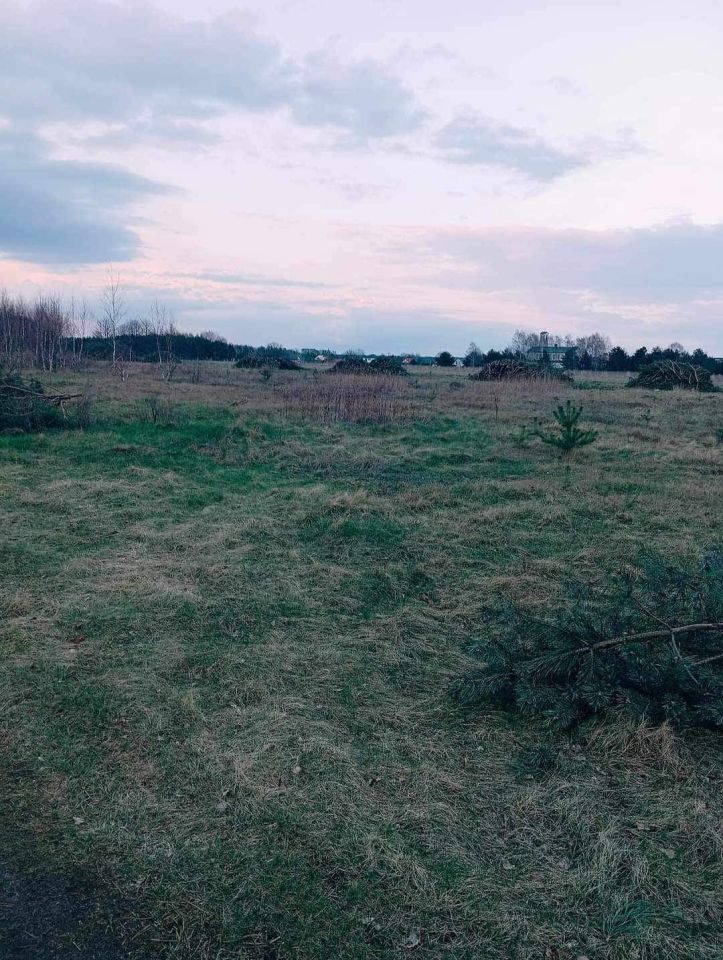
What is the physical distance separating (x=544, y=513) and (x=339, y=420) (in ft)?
25.6

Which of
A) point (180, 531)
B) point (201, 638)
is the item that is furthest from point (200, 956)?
point (180, 531)

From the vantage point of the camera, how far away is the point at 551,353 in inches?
2532

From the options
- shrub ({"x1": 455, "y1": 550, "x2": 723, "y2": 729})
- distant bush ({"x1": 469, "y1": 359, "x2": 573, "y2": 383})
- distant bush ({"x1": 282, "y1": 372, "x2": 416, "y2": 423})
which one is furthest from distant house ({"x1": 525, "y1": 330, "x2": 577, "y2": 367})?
shrub ({"x1": 455, "y1": 550, "x2": 723, "y2": 729})

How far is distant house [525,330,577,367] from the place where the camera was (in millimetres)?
42888

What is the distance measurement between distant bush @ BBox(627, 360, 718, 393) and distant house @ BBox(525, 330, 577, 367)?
853cm

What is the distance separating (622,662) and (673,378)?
26365 mm

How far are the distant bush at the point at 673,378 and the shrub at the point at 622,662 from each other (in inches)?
982

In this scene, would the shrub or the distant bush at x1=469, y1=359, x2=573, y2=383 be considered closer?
the shrub

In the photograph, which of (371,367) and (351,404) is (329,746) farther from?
(371,367)

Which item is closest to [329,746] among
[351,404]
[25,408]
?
[25,408]

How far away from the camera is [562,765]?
10.7 feet

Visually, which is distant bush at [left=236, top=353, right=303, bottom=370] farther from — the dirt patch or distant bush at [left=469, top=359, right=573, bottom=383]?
the dirt patch

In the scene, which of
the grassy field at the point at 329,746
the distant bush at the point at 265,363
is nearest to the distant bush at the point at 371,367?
the distant bush at the point at 265,363

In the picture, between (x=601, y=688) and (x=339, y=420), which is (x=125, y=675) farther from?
(x=339, y=420)
